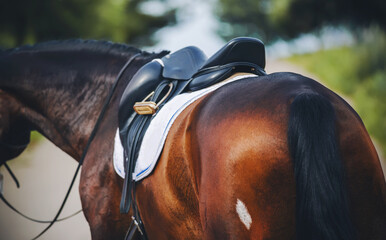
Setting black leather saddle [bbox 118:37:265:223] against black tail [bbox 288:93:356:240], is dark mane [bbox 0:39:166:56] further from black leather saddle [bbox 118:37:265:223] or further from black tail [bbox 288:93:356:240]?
black tail [bbox 288:93:356:240]

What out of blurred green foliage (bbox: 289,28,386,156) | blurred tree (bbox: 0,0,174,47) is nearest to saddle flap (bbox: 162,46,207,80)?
blurred green foliage (bbox: 289,28,386,156)

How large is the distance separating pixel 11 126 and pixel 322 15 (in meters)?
21.7

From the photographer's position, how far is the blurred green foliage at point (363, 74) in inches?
430

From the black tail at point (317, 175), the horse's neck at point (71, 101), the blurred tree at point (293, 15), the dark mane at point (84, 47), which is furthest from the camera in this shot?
the blurred tree at point (293, 15)

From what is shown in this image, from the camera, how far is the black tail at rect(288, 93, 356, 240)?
1438 mm

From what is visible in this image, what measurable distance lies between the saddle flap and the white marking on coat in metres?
1.08

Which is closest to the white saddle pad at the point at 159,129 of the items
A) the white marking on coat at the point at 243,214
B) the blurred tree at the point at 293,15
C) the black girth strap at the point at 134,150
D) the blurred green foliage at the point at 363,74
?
the black girth strap at the point at 134,150

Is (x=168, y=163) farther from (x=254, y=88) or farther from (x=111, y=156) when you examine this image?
(x=111, y=156)

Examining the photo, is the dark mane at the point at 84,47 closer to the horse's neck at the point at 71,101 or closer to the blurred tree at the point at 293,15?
the horse's neck at the point at 71,101

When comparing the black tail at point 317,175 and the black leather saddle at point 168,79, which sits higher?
the black leather saddle at point 168,79

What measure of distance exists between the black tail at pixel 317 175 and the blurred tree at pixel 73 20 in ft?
49.4

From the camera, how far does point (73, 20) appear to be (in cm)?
1653

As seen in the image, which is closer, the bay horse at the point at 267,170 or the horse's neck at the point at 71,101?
the bay horse at the point at 267,170

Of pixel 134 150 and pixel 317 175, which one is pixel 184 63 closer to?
pixel 134 150
